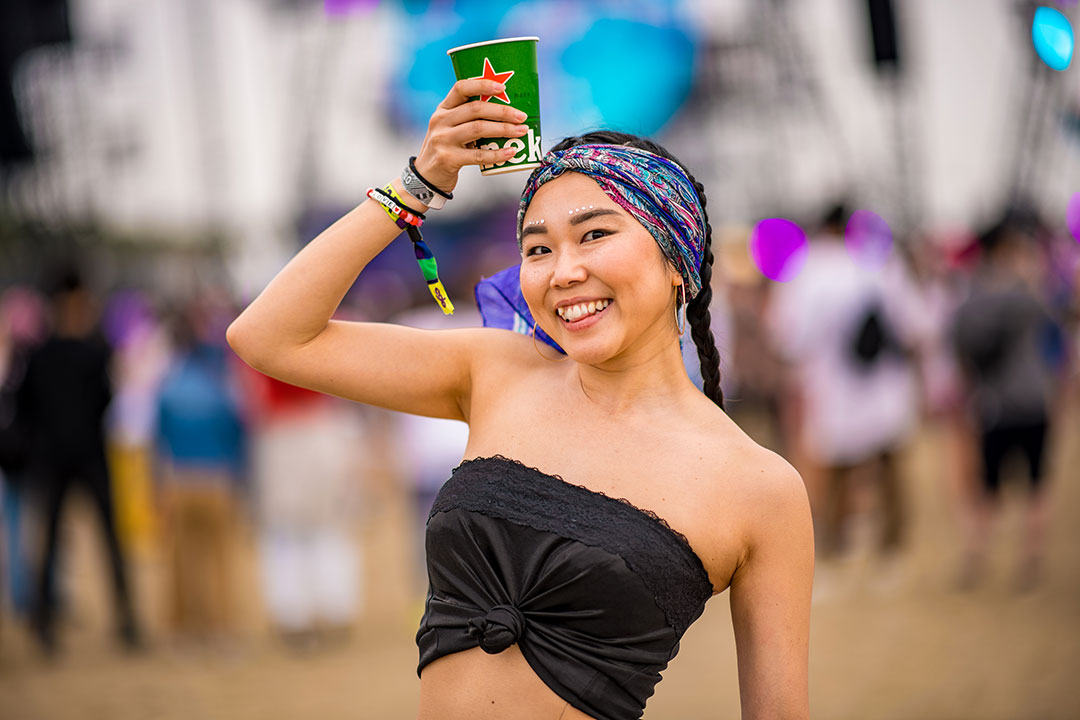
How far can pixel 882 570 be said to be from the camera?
7.36m

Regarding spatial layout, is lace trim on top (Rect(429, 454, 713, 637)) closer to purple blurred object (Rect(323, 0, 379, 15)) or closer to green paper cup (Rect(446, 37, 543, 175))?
green paper cup (Rect(446, 37, 543, 175))

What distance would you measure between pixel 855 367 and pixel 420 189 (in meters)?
5.64

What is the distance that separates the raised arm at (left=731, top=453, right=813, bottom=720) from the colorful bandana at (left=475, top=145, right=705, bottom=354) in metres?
0.42

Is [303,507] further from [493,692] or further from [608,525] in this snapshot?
[608,525]

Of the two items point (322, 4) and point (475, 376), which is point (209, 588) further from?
point (322, 4)

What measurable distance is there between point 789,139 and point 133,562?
2718cm

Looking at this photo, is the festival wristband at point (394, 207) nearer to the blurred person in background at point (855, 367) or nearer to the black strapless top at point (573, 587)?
the black strapless top at point (573, 587)

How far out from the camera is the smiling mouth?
1.93 metres

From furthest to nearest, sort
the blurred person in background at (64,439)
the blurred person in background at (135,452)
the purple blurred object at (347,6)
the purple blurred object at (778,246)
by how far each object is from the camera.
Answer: the purple blurred object at (347,6) < the purple blurred object at (778,246) < the blurred person in background at (135,452) < the blurred person in background at (64,439)

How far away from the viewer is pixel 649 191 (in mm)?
1956

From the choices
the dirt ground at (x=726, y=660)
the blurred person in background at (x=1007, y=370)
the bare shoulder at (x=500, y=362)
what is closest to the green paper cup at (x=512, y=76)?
the bare shoulder at (x=500, y=362)

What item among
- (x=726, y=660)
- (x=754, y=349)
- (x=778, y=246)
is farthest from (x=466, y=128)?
(x=778, y=246)

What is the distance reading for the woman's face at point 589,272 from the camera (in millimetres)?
1915

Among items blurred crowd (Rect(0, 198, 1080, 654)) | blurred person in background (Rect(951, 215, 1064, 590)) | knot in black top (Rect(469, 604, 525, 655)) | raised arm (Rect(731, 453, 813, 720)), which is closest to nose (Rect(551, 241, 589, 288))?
raised arm (Rect(731, 453, 813, 720))
